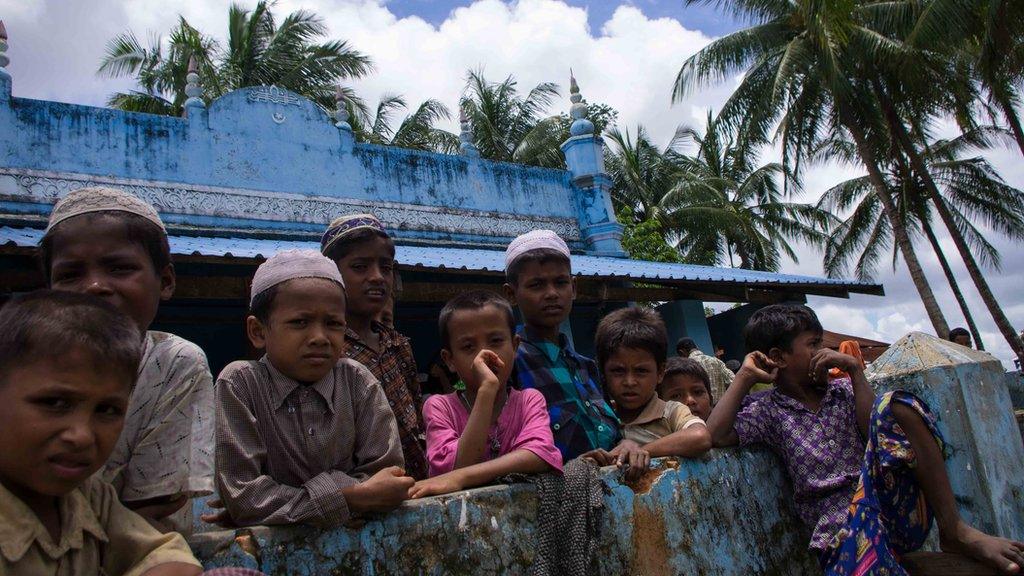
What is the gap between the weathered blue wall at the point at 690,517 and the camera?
4.97ft

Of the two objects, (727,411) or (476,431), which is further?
(727,411)

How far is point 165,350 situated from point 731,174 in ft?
70.7

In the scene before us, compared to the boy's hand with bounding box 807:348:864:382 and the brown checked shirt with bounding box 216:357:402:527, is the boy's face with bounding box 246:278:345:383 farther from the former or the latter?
the boy's hand with bounding box 807:348:864:382

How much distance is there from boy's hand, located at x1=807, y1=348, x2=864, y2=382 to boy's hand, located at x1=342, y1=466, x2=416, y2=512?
171cm

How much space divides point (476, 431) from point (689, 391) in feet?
7.27

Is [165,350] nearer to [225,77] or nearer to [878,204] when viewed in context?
[225,77]

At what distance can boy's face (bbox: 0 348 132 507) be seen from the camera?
1.11 meters

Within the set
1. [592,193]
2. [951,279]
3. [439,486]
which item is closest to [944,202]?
[951,279]

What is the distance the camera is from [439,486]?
5.68ft

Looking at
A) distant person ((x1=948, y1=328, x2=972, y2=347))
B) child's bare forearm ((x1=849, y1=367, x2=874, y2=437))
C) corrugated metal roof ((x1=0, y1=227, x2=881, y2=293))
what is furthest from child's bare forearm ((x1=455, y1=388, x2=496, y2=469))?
distant person ((x1=948, y1=328, x2=972, y2=347))

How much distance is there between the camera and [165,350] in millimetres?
1570

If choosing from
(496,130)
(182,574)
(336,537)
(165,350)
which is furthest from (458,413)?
(496,130)

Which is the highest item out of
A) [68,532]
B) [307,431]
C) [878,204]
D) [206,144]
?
[878,204]

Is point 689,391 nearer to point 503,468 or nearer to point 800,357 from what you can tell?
point 800,357
